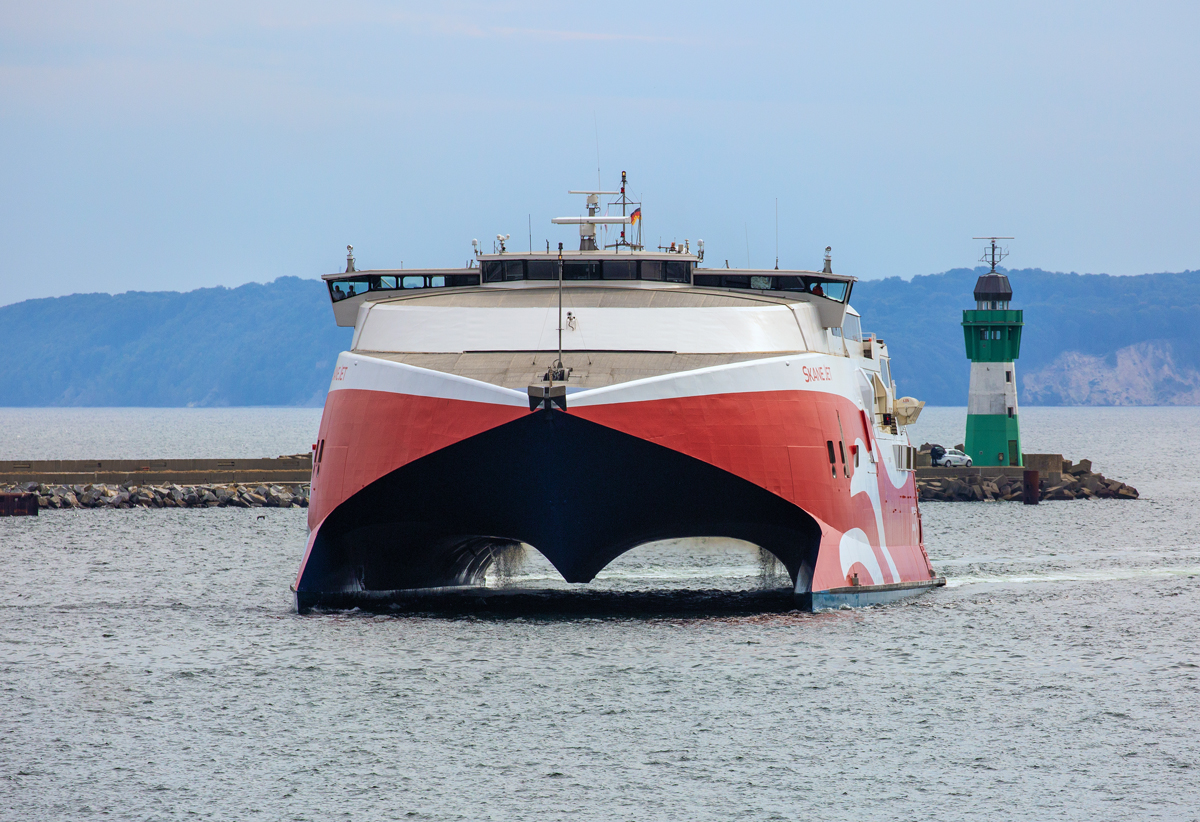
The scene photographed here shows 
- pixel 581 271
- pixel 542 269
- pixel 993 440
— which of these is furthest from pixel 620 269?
pixel 993 440

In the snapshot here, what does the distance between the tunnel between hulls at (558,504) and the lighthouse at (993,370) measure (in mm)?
46521

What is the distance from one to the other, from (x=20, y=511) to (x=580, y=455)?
134 ft

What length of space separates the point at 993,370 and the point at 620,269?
1869 inches

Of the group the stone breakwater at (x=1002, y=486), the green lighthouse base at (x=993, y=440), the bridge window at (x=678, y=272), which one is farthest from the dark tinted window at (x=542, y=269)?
the green lighthouse base at (x=993, y=440)

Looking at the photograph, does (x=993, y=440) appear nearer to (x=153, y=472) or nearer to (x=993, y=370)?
(x=993, y=370)

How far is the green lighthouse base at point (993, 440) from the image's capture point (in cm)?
7150

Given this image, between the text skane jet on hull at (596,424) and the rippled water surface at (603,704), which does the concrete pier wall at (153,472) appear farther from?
the text skane jet on hull at (596,424)

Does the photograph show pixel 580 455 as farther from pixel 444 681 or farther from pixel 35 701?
pixel 35 701

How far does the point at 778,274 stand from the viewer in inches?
1129

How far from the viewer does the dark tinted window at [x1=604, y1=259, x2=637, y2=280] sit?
91.8 feet

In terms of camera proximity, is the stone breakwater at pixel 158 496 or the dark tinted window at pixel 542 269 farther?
the stone breakwater at pixel 158 496

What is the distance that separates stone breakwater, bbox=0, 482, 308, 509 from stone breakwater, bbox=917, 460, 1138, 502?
29471 millimetres

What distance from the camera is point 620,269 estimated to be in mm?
28031

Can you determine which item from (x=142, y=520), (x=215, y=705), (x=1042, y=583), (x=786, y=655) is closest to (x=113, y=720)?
(x=215, y=705)
